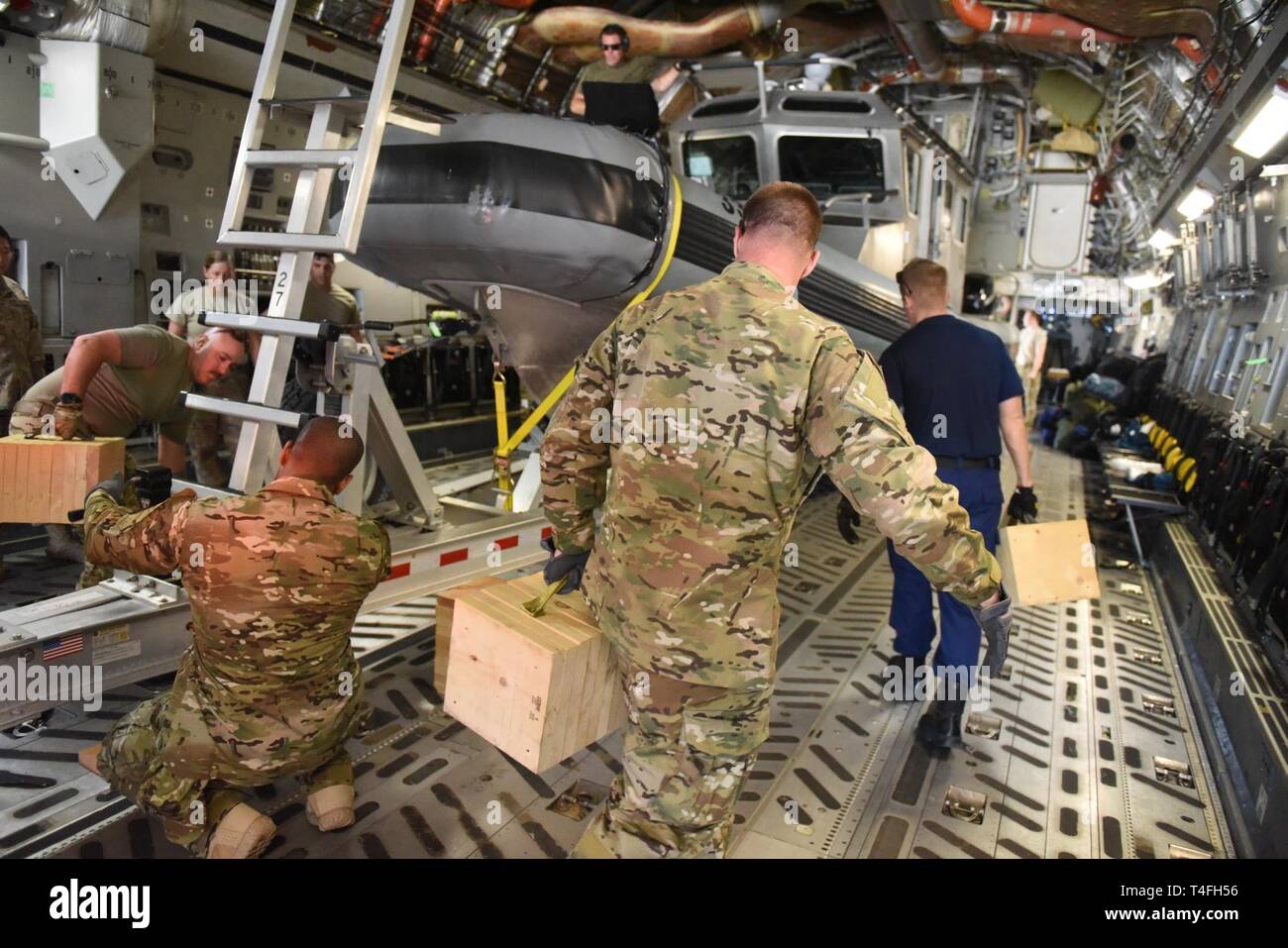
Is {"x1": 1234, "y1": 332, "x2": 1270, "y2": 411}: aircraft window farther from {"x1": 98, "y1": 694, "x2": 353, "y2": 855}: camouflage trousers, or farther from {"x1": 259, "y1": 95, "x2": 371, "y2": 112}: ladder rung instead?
{"x1": 98, "y1": 694, "x2": 353, "y2": 855}: camouflage trousers

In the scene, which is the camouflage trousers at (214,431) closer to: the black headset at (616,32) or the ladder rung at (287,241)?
the ladder rung at (287,241)

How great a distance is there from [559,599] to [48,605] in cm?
152

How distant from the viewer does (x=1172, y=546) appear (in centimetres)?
482

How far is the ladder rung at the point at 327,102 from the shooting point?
2.47 metres

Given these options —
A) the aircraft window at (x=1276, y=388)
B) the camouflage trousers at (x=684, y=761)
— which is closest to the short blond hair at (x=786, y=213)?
the camouflage trousers at (x=684, y=761)

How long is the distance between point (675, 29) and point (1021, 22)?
8.42ft

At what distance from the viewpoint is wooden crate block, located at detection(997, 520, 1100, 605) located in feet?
7.98

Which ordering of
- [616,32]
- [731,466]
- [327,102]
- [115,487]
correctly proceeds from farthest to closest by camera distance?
1. [616,32]
2. [327,102]
3. [115,487]
4. [731,466]

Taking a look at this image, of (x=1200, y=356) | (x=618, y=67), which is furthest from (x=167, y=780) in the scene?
(x=1200, y=356)

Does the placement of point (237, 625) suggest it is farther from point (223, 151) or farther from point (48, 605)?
point (223, 151)

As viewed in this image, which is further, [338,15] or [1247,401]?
[1247,401]

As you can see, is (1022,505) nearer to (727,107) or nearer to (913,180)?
(913,180)

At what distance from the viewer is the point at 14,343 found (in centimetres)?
368
